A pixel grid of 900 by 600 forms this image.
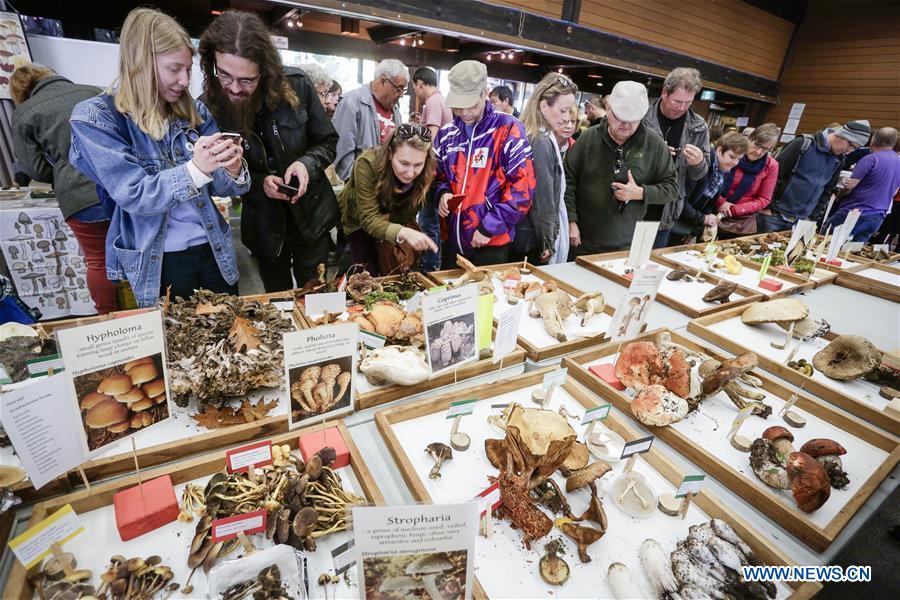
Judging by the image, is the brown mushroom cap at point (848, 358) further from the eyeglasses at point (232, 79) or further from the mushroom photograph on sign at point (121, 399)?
the eyeglasses at point (232, 79)

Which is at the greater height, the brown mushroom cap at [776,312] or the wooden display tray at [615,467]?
the brown mushroom cap at [776,312]

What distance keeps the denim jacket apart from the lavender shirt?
7525 mm

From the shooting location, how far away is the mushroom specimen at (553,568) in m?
1.04

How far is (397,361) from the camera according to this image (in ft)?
A: 5.19

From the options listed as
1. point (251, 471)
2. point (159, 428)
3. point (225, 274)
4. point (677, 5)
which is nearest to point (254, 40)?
point (225, 274)

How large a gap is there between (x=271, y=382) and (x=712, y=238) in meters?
4.25

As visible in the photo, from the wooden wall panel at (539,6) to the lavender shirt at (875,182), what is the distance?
4627mm

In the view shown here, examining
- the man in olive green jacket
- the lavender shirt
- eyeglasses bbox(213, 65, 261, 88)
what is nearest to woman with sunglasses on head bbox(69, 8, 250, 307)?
eyeglasses bbox(213, 65, 261, 88)

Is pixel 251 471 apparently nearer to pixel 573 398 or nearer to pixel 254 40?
pixel 573 398

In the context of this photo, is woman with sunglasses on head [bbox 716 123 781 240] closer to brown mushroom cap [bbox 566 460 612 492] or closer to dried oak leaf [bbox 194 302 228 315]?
brown mushroom cap [bbox 566 460 612 492]

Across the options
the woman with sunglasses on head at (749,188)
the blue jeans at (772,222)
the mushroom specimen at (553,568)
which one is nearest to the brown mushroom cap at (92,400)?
the mushroom specimen at (553,568)

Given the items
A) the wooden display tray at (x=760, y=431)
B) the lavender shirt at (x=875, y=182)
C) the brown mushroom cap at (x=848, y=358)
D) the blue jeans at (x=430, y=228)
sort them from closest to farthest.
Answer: the wooden display tray at (x=760, y=431) < the brown mushroom cap at (x=848, y=358) < the blue jeans at (x=430, y=228) < the lavender shirt at (x=875, y=182)

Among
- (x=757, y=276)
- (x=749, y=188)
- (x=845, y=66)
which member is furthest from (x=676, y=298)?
(x=845, y=66)

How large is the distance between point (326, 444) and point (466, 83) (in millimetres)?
2090
